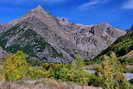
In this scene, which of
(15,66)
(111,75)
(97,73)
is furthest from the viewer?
(15,66)

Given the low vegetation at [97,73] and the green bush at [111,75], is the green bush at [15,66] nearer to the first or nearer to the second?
the low vegetation at [97,73]

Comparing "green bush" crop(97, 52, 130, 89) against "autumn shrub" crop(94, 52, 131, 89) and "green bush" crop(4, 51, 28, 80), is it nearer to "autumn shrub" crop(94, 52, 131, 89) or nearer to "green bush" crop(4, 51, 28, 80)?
"autumn shrub" crop(94, 52, 131, 89)

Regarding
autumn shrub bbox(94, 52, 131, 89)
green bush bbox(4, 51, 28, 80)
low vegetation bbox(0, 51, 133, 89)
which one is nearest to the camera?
autumn shrub bbox(94, 52, 131, 89)

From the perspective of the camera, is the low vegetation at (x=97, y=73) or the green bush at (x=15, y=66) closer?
the low vegetation at (x=97, y=73)

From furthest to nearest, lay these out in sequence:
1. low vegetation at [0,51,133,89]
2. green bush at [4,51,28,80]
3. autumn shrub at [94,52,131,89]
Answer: green bush at [4,51,28,80], low vegetation at [0,51,133,89], autumn shrub at [94,52,131,89]

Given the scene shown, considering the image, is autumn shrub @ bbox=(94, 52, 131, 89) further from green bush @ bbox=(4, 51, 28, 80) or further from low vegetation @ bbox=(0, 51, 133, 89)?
green bush @ bbox=(4, 51, 28, 80)

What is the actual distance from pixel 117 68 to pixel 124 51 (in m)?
167

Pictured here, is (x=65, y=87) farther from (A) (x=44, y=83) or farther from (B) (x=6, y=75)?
(B) (x=6, y=75)

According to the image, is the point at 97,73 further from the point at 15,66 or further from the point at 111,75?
the point at 15,66

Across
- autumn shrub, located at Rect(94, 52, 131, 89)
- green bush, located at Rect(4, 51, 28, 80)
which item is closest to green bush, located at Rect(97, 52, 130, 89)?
autumn shrub, located at Rect(94, 52, 131, 89)

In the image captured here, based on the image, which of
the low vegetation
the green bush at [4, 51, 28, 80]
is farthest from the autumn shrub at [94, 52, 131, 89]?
the green bush at [4, 51, 28, 80]

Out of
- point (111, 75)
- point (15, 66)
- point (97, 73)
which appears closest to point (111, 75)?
point (111, 75)

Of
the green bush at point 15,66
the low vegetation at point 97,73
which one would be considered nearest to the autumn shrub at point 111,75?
the low vegetation at point 97,73

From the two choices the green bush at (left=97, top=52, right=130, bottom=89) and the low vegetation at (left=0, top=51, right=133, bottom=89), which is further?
the low vegetation at (left=0, top=51, right=133, bottom=89)
